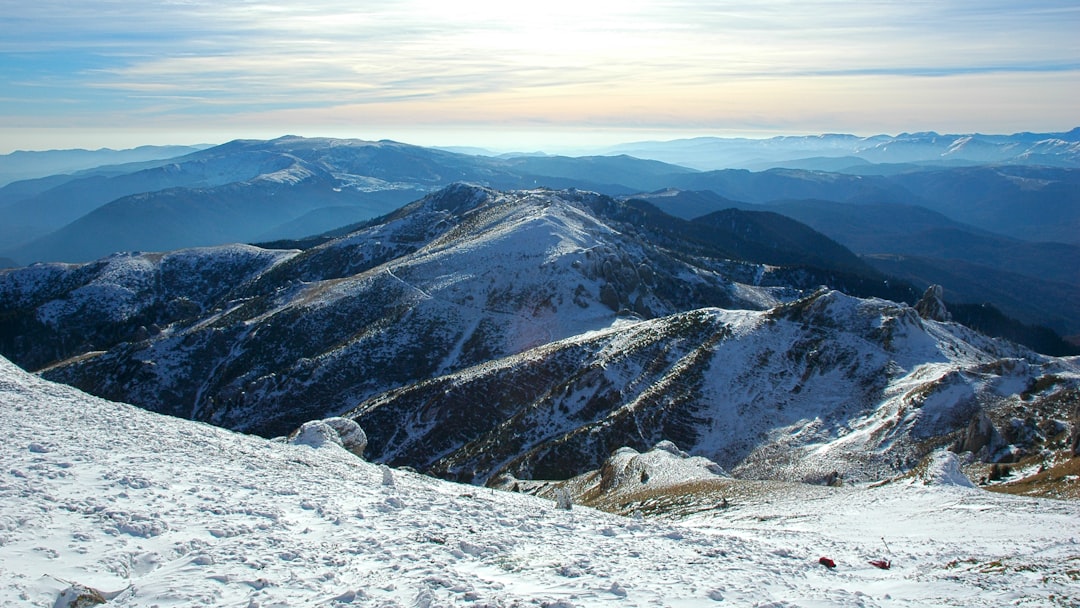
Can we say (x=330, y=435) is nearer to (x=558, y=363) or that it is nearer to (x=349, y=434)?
(x=349, y=434)

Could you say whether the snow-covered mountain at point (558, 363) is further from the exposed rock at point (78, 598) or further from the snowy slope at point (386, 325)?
the exposed rock at point (78, 598)

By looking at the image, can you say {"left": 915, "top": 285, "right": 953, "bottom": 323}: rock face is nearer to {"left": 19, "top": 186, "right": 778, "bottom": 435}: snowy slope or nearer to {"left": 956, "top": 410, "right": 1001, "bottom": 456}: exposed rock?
{"left": 19, "top": 186, "right": 778, "bottom": 435}: snowy slope

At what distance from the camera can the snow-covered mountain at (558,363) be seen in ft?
206

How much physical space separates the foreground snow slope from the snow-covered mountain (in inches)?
1271

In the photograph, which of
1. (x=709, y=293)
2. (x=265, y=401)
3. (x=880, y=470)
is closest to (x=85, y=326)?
(x=265, y=401)

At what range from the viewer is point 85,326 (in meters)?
159

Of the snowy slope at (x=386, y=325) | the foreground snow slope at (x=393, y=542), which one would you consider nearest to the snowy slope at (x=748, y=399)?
the snowy slope at (x=386, y=325)

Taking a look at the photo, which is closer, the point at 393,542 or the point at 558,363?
the point at 393,542

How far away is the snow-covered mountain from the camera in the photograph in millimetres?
62688

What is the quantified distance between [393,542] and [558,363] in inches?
2712

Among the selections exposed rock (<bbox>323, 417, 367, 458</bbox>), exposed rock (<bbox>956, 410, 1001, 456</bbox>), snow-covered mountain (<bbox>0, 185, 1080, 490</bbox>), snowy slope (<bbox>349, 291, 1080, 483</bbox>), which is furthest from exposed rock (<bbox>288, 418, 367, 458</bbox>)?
exposed rock (<bbox>956, 410, 1001, 456</bbox>)

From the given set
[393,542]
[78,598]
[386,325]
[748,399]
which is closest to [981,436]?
[748,399]

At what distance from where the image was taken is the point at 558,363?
88.6m

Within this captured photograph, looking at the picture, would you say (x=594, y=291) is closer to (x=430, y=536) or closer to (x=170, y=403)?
(x=170, y=403)
